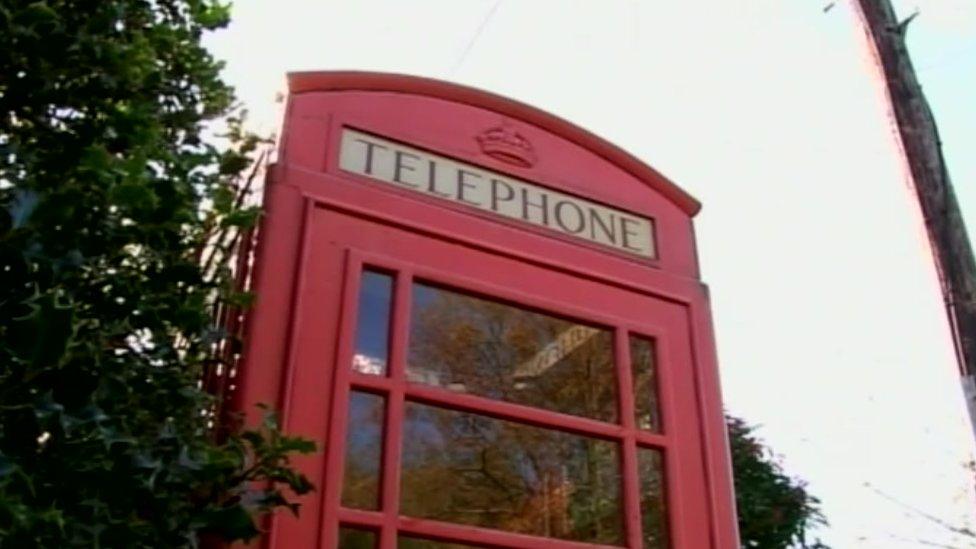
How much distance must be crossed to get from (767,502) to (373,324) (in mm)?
5637

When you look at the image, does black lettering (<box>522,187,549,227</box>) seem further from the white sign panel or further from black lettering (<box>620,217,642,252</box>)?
black lettering (<box>620,217,642,252</box>)

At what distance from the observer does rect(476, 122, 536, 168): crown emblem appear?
3.46 metres

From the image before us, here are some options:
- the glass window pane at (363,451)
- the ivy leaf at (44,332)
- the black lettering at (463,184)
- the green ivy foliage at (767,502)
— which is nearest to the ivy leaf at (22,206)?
the ivy leaf at (44,332)

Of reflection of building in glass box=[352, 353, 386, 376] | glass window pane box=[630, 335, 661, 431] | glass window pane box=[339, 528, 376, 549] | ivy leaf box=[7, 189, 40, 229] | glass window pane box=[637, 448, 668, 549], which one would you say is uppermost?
glass window pane box=[630, 335, 661, 431]

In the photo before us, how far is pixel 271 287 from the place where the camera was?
2748 millimetres

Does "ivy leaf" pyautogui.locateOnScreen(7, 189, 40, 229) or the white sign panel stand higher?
the white sign panel

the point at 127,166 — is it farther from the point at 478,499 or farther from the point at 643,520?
the point at 643,520

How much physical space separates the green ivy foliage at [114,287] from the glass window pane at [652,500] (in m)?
1.12

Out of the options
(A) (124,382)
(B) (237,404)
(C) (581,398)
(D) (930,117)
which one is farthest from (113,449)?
(D) (930,117)

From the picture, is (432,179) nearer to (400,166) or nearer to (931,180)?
(400,166)

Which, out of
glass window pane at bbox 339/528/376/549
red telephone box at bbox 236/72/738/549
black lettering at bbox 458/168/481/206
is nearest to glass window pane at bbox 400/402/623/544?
red telephone box at bbox 236/72/738/549

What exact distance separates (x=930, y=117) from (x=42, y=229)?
2741 millimetres

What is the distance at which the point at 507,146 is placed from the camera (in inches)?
138

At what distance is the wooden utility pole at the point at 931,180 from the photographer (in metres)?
2.91
